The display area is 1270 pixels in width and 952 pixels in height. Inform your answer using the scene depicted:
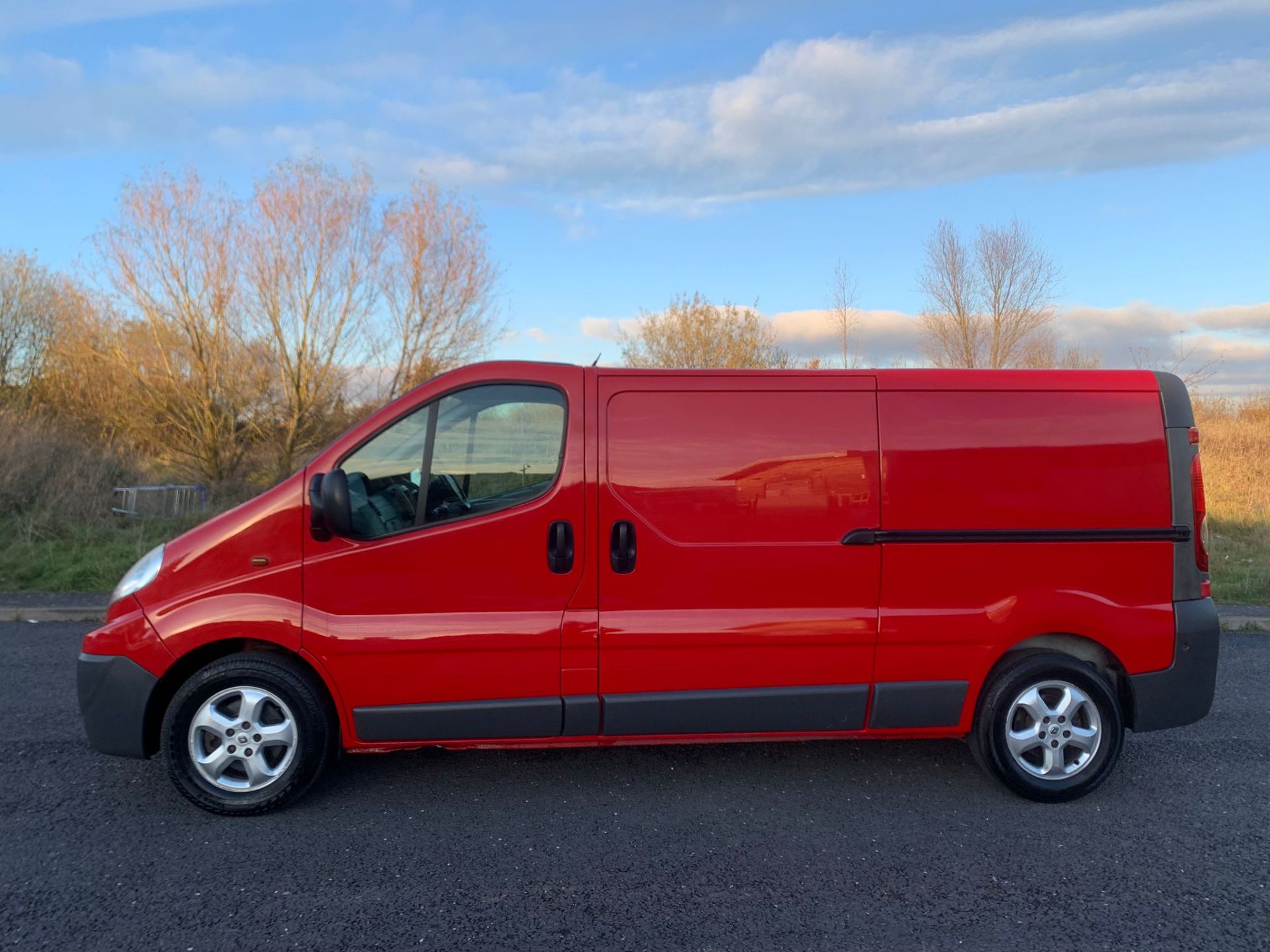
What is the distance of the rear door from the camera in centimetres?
389

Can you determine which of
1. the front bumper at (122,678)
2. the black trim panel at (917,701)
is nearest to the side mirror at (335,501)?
the front bumper at (122,678)

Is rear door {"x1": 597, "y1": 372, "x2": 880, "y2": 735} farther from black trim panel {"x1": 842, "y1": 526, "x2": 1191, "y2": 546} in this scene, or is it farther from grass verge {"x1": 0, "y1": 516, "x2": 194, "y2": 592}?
grass verge {"x1": 0, "y1": 516, "x2": 194, "y2": 592}

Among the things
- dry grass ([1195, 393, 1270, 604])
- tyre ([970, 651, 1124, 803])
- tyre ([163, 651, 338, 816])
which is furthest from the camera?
dry grass ([1195, 393, 1270, 604])

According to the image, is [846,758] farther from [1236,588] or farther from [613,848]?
[1236,588]

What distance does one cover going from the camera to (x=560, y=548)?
12.6ft

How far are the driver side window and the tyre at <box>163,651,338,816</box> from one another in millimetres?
782

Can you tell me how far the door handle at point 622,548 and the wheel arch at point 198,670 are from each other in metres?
1.40

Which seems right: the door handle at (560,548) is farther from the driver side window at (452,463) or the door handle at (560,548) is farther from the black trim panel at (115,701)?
the black trim panel at (115,701)

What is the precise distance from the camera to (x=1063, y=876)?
3328 mm

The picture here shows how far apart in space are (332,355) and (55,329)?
703 cm

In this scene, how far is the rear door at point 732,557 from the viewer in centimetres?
389

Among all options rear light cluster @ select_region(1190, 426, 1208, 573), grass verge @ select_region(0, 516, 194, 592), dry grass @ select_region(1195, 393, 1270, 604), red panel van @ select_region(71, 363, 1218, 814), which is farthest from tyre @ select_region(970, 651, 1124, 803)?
grass verge @ select_region(0, 516, 194, 592)

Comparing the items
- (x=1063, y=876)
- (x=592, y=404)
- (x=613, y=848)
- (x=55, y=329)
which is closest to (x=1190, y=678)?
(x=1063, y=876)

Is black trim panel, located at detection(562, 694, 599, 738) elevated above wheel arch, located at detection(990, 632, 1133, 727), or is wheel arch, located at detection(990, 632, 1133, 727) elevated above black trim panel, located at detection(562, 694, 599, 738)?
wheel arch, located at detection(990, 632, 1133, 727)
